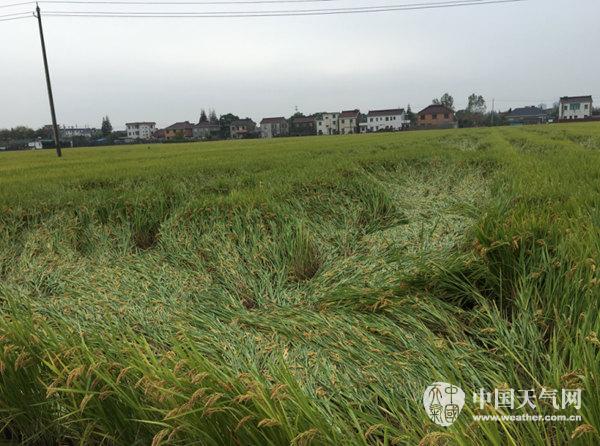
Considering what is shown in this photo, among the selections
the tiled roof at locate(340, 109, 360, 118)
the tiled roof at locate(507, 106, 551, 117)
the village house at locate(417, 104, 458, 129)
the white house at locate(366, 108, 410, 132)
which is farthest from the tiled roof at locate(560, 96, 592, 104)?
the tiled roof at locate(340, 109, 360, 118)

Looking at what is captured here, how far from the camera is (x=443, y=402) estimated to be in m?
1.28

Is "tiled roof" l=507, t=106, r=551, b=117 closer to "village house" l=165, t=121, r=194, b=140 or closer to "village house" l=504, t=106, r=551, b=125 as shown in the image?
"village house" l=504, t=106, r=551, b=125

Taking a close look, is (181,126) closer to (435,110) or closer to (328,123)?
(328,123)

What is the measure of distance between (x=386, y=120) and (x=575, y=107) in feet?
137

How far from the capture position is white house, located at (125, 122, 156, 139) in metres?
113

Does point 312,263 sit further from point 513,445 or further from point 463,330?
point 513,445

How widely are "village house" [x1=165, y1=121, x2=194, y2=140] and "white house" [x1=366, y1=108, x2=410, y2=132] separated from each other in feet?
150

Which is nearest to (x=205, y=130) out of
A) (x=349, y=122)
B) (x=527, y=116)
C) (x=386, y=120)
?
(x=349, y=122)

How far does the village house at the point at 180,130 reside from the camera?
101625 mm

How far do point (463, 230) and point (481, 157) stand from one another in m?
5.66

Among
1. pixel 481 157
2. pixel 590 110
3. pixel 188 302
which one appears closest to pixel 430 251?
pixel 188 302

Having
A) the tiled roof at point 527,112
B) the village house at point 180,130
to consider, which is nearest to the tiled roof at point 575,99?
the tiled roof at point 527,112

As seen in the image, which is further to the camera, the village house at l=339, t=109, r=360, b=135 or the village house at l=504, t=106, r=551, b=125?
the village house at l=339, t=109, r=360, b=135

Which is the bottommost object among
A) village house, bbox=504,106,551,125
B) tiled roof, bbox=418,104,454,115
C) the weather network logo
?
the weather network logo
